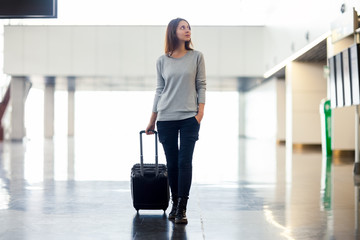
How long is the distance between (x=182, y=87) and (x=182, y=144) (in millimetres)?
516

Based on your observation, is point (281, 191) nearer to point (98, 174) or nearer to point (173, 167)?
point (173, 167)

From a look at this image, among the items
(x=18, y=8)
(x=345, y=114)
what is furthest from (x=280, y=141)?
(x=18, y=8)

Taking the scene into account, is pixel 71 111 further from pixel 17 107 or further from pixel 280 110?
pixel 280 110

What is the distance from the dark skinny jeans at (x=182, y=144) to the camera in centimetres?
431

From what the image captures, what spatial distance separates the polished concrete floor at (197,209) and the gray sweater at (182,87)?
99 cm

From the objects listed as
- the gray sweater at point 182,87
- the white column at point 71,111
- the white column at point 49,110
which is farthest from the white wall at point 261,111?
the gray sweater at point 182,87

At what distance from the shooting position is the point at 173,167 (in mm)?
4582

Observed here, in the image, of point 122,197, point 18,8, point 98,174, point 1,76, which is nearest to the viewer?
point 122,197

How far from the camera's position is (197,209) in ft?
16.4

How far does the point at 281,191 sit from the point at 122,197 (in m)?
2.13

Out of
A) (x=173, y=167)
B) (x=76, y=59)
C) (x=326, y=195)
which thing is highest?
(x=76, y=59)

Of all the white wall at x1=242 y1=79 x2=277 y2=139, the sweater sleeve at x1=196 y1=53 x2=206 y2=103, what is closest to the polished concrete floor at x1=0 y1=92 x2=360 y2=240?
the sweater sleeve at x1=196 y1=53 x2=206 y2=103

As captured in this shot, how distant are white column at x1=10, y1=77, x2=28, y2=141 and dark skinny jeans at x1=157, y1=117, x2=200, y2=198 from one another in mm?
23616

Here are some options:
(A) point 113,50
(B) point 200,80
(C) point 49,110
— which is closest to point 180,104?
(B) point 200,80
